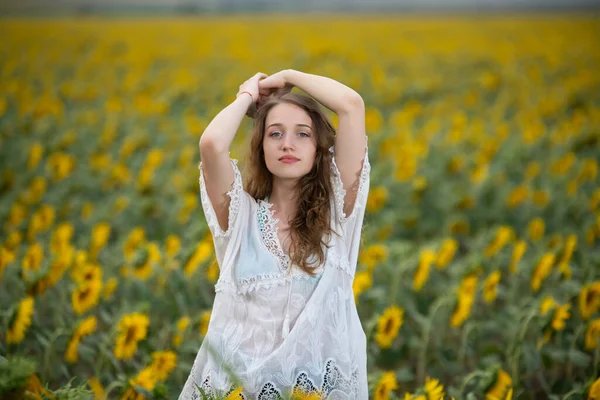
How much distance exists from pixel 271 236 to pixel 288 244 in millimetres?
54

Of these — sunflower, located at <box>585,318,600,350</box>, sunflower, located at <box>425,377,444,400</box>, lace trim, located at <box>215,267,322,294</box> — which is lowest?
sunflower, located at <box>585,318,600,350</box>

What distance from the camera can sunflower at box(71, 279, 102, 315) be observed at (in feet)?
8.79

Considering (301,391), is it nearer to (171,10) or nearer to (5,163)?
(5,163)

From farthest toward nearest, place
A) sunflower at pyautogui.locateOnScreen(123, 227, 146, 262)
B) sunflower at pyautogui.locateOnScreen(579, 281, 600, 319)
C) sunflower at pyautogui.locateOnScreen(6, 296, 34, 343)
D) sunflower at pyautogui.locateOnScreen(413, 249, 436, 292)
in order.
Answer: sunflower at pyautogui.locateOnScreen(123, 227, 146, 262) < sunflower at pyautogui.locateOnScreen(413, 249, 436, 292) < sunflower at pyautogui.locateOnScreen(579, 281, 600, 319) < sunflower at pyautogui.locateOnScreen(6, 296, 34, 343)

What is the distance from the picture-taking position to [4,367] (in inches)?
56.5

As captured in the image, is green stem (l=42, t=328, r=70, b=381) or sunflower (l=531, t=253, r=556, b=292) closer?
green stem (l=42, t=328, r=70, b=381)

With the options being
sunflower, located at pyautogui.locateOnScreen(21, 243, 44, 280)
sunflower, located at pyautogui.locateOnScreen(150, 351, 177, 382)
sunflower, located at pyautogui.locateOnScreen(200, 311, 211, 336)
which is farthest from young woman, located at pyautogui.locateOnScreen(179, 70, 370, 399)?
sunflower, located at pyautogui.locateOnScreen(21, 243, 44, 280)

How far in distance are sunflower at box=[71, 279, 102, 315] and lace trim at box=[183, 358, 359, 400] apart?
3.42ft

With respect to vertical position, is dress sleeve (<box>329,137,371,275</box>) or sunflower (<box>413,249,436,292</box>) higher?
dress sleeve (<box>329,137,371,275</box>)

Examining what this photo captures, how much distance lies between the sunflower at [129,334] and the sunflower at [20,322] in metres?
0.31

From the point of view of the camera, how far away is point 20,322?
234 cm

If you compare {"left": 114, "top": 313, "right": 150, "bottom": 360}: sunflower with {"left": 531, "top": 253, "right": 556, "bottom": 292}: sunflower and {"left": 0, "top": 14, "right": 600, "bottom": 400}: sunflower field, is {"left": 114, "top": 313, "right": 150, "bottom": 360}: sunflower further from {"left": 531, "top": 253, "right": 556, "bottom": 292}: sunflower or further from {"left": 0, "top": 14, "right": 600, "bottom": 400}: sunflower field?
{"left": 531, "top": 253, "right": 556, "bottom": 292}: sunflower

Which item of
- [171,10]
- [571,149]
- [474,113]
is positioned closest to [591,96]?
[474,113]

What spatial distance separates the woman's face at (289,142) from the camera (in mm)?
1740
